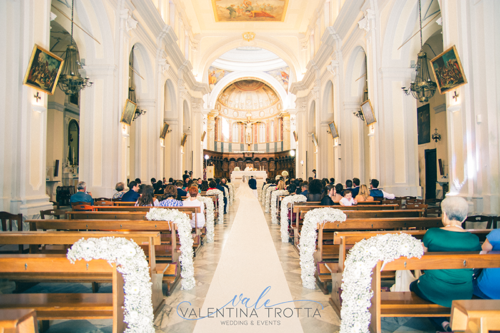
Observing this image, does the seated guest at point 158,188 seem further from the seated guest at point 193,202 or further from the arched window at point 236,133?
the arched window at point 236,133

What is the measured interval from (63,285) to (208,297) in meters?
1.75

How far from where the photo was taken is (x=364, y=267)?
2.14 metres

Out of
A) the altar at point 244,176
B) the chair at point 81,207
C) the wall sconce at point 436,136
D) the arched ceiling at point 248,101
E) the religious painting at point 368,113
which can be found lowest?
the chair at point 81,207

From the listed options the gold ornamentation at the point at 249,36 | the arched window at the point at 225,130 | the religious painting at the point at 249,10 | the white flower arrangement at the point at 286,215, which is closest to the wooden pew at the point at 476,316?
the white flower arrangement at the point at 286,215

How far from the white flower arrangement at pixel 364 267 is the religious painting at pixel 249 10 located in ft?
53.6

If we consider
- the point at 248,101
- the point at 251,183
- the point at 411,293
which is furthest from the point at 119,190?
the point at 248,101

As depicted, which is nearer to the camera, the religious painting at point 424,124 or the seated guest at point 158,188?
the seated guest at point 158,188

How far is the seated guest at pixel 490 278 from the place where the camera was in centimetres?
217

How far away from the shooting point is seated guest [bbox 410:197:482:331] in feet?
7.14

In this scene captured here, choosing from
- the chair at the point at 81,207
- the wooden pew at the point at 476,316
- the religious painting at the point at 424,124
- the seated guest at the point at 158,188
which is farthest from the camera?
the religious painting at the point at 424,124

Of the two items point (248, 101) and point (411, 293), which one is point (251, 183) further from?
point (248, 101)

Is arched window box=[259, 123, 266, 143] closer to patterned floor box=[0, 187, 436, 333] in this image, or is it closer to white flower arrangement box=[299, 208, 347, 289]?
patterned floor box=[0, 187, 436, 333]

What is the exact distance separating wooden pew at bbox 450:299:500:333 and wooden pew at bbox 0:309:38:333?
2.18 metres

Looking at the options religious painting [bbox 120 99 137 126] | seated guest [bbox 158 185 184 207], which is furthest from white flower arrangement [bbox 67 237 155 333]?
religious painting [bbox 120 99 137 126]
